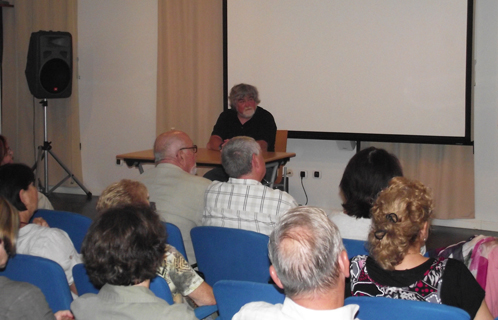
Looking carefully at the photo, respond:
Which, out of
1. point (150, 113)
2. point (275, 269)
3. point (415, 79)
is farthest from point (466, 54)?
point (275, 269)

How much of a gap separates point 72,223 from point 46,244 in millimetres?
520

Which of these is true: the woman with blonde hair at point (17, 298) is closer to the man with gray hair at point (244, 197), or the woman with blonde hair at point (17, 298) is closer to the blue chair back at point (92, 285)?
the blue chair back at point (92, 285)

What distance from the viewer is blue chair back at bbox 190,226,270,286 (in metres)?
2.38

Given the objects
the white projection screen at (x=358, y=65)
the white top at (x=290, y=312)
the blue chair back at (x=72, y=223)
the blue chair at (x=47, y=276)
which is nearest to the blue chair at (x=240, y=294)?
the white top at (x=290, y=312)

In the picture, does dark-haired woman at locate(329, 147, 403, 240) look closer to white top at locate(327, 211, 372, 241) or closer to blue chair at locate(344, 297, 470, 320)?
white top at locate(327, 211, 372, 241)

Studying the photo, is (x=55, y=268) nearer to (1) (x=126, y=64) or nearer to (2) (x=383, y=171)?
(2) (x=383, y=171)

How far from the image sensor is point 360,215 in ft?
8.13

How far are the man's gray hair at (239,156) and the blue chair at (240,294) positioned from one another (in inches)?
49.4

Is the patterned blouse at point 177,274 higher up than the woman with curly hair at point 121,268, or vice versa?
the woman with curly hair at point 121,268

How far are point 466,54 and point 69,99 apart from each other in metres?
4.96

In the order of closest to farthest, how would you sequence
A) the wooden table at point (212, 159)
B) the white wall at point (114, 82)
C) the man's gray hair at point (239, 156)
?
1. the man's gray hair at point (239, 156)
2. the wooden table at point (212, 159)
3. the white wall at point (114, 82)

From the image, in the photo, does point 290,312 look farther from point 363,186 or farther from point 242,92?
point 242,92

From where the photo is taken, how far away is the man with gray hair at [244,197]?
2748 mm

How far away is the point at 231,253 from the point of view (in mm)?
2463
